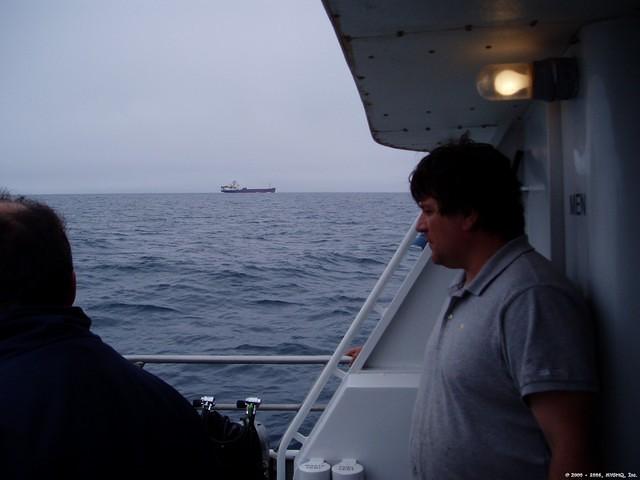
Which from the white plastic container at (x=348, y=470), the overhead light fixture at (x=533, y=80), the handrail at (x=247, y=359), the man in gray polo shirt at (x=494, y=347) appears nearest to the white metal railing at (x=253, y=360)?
the handrail at (x=247, y=359)

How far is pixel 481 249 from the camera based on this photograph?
1514 mm

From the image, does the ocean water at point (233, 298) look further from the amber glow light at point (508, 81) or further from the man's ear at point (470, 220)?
the amber glow light at point (508, 81)

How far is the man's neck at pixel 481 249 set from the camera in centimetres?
150

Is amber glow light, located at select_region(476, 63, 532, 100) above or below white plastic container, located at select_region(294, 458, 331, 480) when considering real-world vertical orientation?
above

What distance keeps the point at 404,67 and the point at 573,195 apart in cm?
66

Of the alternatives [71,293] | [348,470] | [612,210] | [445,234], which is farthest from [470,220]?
[348,470]

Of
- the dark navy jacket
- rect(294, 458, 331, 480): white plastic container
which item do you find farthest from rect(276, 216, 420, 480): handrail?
the dark navy jacket

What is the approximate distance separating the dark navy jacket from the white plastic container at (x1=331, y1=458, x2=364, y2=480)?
161 centimetres

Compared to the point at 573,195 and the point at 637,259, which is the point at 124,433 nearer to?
the point at 637,259

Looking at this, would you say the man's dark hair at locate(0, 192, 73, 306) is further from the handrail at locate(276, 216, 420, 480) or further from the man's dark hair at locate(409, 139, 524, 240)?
the handrail at locate(276, 216, 420, 480)

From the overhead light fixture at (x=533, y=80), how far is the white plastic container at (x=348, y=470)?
1.85m

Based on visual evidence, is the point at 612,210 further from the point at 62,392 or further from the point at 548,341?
the point at 62,392

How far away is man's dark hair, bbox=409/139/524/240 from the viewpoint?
1.50m

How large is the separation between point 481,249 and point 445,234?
0.10 metres
